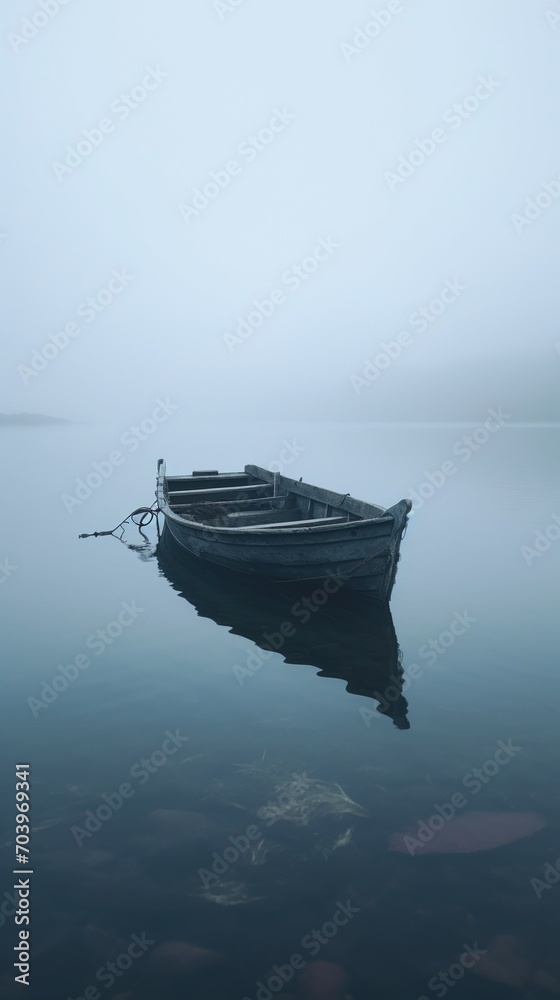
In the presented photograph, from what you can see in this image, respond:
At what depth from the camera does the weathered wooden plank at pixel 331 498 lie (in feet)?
48.0

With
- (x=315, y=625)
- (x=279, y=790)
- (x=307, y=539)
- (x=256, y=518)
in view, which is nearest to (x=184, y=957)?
(x=279, y=790)

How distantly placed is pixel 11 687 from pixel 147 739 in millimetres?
3518

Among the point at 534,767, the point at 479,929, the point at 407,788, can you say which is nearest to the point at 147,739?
the point at 407,788

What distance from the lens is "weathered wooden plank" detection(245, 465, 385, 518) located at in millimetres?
14630

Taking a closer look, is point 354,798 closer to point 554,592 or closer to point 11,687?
point 11,687

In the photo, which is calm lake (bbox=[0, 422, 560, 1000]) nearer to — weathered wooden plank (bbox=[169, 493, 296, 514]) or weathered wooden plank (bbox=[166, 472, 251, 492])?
weathered wooden plank (bbox=[169, 493, 296, 514])

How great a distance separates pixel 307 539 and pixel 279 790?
20.9 feet

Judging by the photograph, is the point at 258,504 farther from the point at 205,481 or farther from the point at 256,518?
the point at 205,481

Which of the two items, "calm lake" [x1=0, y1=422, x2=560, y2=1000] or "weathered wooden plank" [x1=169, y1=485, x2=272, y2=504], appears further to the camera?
"weathered wooden plank" [x1=169, y1=485, x2=272, y2=504]

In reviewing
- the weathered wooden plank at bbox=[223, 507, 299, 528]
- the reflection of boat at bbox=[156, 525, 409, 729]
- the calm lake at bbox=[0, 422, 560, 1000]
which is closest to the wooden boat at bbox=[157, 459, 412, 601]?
the weathered wooden plank at bbox=[223, 507, 299, 528]

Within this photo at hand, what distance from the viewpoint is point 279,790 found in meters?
7.55

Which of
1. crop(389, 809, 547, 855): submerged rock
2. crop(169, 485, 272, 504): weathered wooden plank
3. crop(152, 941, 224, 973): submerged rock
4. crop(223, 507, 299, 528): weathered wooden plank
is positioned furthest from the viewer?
crop(169, 485, 272, 504): weathered wooden plank

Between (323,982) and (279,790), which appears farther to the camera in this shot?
(279,790)

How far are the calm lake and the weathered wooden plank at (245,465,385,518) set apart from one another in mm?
2770
